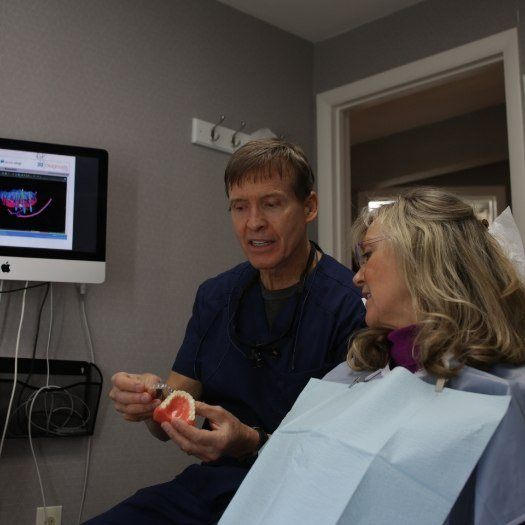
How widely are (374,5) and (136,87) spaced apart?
1.10 meters

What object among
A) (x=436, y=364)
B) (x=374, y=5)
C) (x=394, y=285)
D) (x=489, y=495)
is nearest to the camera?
(x=489, y=495)

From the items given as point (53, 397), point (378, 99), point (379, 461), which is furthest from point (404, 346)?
point (378, 99)

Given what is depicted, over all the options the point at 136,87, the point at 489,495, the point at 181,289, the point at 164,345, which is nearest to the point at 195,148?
the point at 136,87

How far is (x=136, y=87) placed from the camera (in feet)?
8.34

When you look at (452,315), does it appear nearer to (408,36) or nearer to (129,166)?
(129,166)

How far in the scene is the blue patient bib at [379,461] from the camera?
97cm

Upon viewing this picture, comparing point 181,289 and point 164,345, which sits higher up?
point 181,289

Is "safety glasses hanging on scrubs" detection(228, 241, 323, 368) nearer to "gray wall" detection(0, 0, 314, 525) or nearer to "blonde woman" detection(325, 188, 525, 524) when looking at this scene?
"blonde woman" detection(325, 188, 525, 524)

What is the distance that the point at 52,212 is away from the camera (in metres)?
2.14

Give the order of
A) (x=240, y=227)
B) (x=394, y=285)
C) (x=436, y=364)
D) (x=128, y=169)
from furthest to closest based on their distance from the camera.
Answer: (x=128, y=169)
(x=240, y=227)
(x=394, y=285)
(x=436, y=364)

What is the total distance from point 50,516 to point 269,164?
4.31 feet

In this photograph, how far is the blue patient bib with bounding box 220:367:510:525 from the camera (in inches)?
38.2

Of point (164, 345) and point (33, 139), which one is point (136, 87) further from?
point (164, 345)

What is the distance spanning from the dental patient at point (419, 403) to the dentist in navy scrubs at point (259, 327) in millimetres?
229
